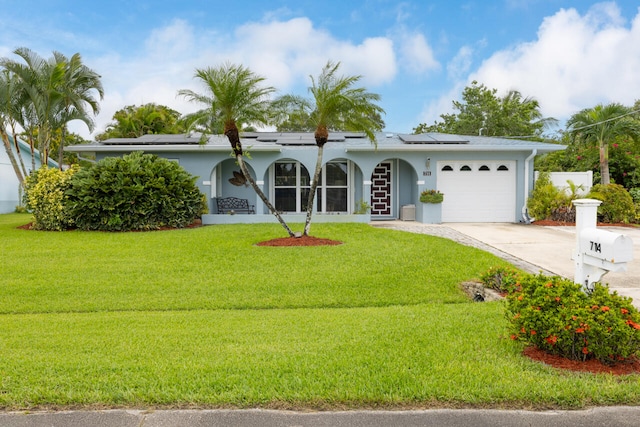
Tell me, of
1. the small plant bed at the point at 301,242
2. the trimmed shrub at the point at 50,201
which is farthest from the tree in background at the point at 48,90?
the small plant bed at the point at 301,242

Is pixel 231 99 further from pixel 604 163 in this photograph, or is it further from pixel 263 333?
pixel 604 163

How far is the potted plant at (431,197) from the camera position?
1551 centimetres

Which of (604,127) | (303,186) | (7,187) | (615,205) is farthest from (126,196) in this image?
(604,127)

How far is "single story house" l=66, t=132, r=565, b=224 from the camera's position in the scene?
51.4 feet

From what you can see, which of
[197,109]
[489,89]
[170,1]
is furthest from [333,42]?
[489,89]

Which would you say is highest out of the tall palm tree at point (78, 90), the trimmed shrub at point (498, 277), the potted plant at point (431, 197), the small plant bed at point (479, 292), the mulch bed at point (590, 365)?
the tall palm tree at point (78, 90)

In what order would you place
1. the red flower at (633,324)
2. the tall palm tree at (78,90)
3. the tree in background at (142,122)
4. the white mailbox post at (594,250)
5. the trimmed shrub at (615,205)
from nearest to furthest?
1. the red flower at (633,324)
2. the white mailbox post at (594,250)
3. the trimmed shrub at (615,205)
4. the tall palm tree at (78,90)
5. the tree in background at (142,122)

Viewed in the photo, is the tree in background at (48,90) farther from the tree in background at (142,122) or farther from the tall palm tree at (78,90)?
the tree in background at (142,122)

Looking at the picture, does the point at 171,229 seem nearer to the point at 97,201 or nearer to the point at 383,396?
the point at 97,201

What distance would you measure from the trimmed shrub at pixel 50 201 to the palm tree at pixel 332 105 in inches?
291

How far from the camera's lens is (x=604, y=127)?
1923 centimetres

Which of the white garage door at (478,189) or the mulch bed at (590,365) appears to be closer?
the mulch bed at (590,365)

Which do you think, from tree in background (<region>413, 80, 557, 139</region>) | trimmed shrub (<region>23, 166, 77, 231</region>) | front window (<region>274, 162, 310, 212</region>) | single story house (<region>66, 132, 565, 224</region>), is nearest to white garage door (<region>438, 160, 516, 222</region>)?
single story house (<region>66, 132, 565, 224</region>)

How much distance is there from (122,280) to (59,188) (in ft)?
24.6
